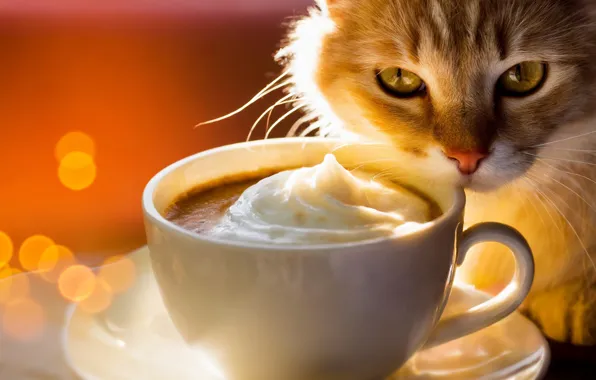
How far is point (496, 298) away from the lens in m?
0.84

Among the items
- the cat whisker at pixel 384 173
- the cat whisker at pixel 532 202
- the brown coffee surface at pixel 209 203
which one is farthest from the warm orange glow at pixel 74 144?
the cat whisker at pixel 532 202

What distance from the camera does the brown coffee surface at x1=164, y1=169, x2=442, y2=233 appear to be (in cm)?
83

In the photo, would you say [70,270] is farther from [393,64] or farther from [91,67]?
[91,67]

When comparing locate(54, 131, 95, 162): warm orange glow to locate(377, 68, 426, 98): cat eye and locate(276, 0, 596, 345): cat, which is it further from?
locate(377, 68, 426, 98): cat eye

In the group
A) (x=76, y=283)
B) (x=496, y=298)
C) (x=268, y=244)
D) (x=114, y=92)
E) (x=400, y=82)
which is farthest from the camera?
(x=114, y=92)

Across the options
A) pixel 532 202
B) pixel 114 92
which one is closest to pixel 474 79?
pixel 532 202

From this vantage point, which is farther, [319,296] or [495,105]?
[495,105]

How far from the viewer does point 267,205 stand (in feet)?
2.55

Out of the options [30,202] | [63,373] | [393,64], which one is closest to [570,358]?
[393,64]

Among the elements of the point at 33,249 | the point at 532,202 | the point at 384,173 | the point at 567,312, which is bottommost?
the point at 33,249

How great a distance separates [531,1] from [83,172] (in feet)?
3.47

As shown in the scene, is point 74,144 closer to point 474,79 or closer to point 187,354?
point 187,354

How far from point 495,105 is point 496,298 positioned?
0.99 ft

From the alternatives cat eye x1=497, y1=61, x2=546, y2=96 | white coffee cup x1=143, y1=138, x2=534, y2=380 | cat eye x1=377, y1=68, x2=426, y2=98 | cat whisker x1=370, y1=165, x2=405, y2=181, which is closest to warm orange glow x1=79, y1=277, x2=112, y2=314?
white coffee cup x1=143, y1=138, x2=534, y2=380
